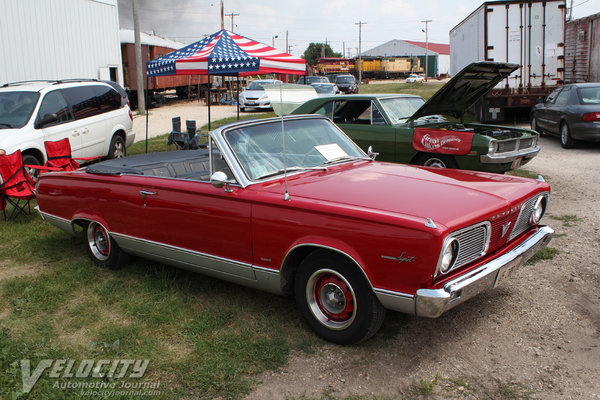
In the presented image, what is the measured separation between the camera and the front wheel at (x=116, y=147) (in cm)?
1071

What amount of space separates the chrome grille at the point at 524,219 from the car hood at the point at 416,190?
3.1 inches

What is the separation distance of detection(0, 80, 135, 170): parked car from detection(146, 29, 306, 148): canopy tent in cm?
126

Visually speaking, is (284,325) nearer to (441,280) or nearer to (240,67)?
(441,280)

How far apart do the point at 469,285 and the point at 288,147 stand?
1.87 meters

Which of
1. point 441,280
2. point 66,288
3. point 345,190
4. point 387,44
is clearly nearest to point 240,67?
point 66,288

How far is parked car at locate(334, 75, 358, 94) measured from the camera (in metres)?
33.8

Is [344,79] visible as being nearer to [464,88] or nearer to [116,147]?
[116,147]

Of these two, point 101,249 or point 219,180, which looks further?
point 101,249

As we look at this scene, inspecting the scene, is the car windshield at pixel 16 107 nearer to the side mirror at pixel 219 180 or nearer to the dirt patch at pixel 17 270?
the dirt patch at pixel 17 270

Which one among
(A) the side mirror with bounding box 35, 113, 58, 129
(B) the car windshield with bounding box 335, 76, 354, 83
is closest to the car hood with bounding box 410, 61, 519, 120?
(A) the side mirror with bounding box 35, 113, 58, 129

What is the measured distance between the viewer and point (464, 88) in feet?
24.9

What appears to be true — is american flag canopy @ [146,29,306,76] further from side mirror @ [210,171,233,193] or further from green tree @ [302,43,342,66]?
green tree @ [302,43,342,66]

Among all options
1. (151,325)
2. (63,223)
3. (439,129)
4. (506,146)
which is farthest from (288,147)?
(506,146)

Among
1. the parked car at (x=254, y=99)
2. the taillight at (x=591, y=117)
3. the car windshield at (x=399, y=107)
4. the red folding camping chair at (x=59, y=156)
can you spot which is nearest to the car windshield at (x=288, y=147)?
the car windshield at (x=399, y=107)
